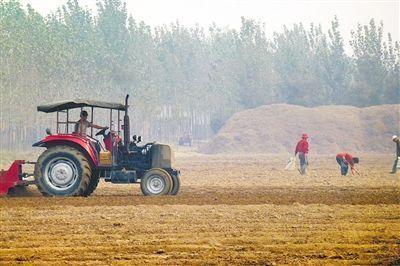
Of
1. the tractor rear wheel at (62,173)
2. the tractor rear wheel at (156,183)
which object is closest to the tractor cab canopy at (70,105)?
the tractor rear wheel at (62,173)

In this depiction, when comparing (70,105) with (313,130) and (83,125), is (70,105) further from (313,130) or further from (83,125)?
(313,130)

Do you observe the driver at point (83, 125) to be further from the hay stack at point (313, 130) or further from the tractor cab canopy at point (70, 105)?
the hay stack at point (313, 130)

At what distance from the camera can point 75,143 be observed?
716 inches

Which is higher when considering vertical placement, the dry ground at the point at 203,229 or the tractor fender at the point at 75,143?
the tractor fender at the point at 75,143

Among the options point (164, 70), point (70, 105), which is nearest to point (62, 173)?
point (70, 105)

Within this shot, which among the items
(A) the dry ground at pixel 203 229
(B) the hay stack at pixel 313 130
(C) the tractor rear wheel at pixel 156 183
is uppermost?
(B) the hay stack at pixel 313 130

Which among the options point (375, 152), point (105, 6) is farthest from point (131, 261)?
point (105, 6)

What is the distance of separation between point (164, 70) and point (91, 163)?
239 feet

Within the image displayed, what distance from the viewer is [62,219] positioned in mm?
14055

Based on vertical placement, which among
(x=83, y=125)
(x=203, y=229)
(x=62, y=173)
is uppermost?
(x=83, y=125)

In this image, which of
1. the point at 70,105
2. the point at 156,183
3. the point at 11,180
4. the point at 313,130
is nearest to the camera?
the point at 70,105

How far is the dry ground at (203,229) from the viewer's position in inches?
416

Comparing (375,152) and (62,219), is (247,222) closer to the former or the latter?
(62,219)

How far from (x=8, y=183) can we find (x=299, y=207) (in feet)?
22.7
